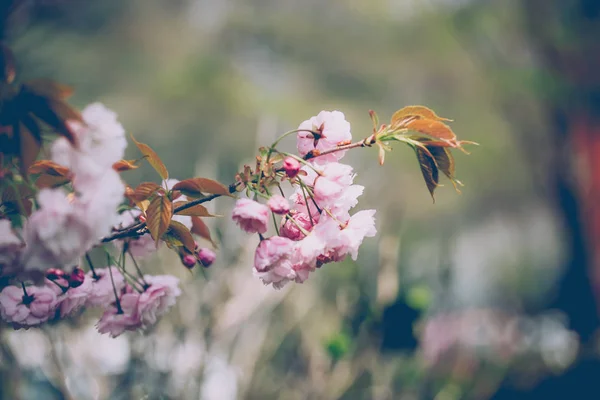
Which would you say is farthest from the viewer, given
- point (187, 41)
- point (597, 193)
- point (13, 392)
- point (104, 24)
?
point (187, 41)

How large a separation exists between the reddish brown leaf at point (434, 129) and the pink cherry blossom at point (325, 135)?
0.07m

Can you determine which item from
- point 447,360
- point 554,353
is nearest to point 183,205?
point 447,360

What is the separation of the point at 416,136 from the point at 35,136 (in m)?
0.30

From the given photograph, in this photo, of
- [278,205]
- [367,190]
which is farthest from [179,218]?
[367,190]

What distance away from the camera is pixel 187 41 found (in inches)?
164

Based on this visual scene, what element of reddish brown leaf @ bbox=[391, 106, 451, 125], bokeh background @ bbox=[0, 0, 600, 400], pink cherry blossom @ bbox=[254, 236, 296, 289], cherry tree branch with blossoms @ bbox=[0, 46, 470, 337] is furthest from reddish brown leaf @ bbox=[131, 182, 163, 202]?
bokeh background @ bbox=[0, 0, 600, 400]

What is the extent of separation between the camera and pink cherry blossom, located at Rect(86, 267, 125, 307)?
19.9 inches

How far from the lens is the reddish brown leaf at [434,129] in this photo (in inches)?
17.4

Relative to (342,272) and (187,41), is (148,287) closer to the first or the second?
(342,272)

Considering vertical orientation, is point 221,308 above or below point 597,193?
below

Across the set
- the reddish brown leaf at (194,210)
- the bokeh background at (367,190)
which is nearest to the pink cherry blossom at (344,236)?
the reddish brown leaf at (194,210)

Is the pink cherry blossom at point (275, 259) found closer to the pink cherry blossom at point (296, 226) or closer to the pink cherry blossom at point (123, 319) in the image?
the pink cherry blossom at point (296, 226)

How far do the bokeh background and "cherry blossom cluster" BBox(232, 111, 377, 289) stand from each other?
450mm

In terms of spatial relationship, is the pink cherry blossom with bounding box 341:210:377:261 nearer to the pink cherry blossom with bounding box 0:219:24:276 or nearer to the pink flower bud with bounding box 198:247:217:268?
the pink flower bud with bounding box 198:247:217:268
